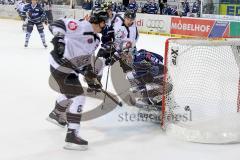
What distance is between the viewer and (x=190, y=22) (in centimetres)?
1182

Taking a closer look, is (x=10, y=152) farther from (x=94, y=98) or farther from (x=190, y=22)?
(x=190, y=22)

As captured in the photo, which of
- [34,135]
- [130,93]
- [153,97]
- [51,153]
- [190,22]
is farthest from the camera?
[190,22]

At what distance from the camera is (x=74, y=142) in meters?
3.47

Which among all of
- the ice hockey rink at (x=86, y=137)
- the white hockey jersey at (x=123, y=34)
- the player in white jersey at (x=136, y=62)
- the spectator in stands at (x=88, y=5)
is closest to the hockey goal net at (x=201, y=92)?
the ice hockey rink at (x=86, y=137)

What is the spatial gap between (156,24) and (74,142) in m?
9.64

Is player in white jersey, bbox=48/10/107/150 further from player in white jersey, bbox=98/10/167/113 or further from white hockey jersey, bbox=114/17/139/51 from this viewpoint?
white hockey jersey, bbox=114/17/139/51

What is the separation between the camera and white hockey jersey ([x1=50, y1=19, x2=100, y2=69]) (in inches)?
134

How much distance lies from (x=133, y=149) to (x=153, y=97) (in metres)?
1.01

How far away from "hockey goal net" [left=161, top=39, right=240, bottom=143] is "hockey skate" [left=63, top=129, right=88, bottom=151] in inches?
33.4

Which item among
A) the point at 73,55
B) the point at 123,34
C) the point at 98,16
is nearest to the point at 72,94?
the point at 73,55

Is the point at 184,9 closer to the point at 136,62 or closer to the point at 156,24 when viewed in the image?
the point at 156,24

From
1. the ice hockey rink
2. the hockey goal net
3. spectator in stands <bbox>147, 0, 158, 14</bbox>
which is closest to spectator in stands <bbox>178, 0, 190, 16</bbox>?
spectator in stands <bbox>147, 0, 158, 14</bbox>

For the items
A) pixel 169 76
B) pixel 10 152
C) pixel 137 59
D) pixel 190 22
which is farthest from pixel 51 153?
pixel 190 22

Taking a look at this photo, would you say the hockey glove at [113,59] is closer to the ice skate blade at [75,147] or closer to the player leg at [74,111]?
the player leg at [74,111]
